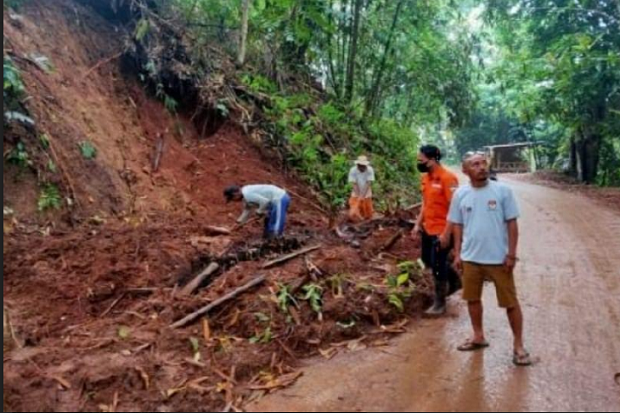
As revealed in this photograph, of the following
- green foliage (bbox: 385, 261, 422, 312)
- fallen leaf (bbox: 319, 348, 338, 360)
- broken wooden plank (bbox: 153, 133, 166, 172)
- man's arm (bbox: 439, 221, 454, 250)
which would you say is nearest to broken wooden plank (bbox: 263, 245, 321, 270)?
green foliage (bbox: 385, 261, 422, 312)

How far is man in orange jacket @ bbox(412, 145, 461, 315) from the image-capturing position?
659 centimetres

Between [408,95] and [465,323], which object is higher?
[408,95]

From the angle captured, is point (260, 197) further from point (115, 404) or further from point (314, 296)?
point (115, 404)

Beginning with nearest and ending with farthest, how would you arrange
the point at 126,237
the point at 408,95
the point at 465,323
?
the point at 465,323
the point at 126,237
the point at 408,95

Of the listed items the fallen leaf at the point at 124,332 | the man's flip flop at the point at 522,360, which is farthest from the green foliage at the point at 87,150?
the man's flip flop at the point at 522,360

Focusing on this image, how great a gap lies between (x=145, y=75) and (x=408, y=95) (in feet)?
36.4

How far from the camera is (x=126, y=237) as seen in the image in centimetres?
809

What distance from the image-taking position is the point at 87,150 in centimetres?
963

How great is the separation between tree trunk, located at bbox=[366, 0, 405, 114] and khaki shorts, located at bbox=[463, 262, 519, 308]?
538 inches

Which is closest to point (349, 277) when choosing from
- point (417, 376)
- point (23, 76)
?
point (417, 376)

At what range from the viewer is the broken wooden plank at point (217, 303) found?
5.94m

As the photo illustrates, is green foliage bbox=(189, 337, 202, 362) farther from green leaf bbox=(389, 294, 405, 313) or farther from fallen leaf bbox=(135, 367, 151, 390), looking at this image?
green leaf bbox=(389, 294, 405, 313)

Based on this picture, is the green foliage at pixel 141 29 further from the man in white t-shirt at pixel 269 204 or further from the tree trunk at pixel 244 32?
the man in white t-shirt at pixel 269 204

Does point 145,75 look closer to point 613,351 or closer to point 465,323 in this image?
point 465,323
